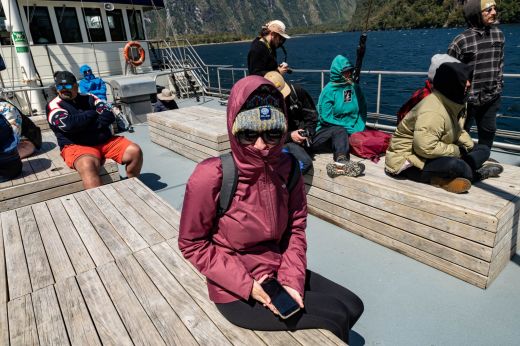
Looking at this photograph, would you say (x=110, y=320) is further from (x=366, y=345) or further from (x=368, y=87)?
(x=368, y=87)

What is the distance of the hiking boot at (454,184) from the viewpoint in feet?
8.18

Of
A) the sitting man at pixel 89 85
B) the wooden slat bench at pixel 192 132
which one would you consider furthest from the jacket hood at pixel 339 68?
the sitting man at pixel 89 85

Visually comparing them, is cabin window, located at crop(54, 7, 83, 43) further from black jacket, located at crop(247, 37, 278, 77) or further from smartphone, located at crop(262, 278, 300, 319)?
smartphone, located at crop(262, 278, 300, 319)

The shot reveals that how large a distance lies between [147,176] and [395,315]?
148 inches

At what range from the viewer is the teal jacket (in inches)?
139

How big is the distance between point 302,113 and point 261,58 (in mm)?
745

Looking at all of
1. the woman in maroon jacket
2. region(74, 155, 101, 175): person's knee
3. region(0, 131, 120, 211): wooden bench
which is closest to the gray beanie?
the woman in maroon jacket

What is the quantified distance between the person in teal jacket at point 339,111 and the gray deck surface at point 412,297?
931mm

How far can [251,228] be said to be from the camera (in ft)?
5.03

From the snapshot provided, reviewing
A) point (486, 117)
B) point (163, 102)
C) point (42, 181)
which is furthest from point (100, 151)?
point (163, 102)

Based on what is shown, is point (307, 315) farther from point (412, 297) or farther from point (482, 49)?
point (482, 49)

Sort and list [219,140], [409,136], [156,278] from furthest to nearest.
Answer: [219,140] < [409,136] < [156,278]

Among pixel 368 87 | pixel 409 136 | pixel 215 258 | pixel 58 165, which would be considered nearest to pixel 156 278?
pixel 215 258

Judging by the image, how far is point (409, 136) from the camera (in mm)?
2777
